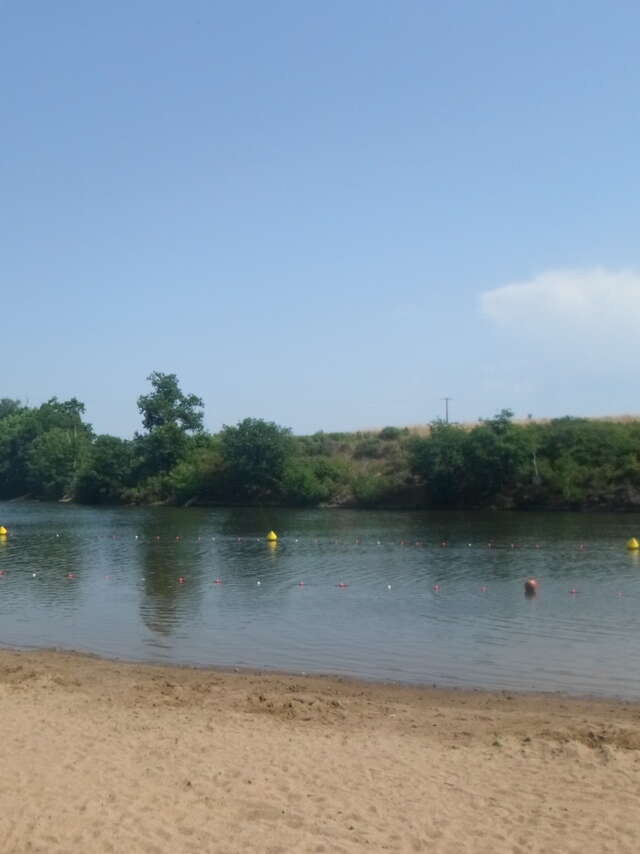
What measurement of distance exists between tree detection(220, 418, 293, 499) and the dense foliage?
111 mm

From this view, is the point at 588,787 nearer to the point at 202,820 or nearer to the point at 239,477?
the point at 202,820

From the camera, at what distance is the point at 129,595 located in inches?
1106

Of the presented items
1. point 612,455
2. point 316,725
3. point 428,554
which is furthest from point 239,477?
point 316,725

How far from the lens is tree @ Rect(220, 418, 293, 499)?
7938 cm

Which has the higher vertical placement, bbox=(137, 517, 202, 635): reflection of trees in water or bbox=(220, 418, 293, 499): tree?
bbox=(220, 418, 293, 499): tree

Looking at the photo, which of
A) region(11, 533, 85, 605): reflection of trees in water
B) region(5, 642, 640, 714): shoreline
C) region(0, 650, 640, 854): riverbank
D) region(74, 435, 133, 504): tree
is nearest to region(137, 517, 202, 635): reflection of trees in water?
region(11, 533, 85, 605): reflection of trees in water

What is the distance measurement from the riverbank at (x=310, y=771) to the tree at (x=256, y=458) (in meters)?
64.2

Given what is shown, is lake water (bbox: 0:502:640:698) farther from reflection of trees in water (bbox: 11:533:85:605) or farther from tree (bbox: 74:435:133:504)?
tree (bbox: 74:435:133:504)

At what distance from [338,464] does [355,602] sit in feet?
173

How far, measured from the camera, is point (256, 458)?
3152 inches

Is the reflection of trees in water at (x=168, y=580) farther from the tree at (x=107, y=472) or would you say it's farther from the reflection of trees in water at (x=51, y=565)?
the tree at (x=107, y=472)

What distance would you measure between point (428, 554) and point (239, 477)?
45.1m

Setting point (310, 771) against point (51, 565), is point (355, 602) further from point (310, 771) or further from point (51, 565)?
point (310, 771)

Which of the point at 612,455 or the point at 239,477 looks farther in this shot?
the point at 239,477
